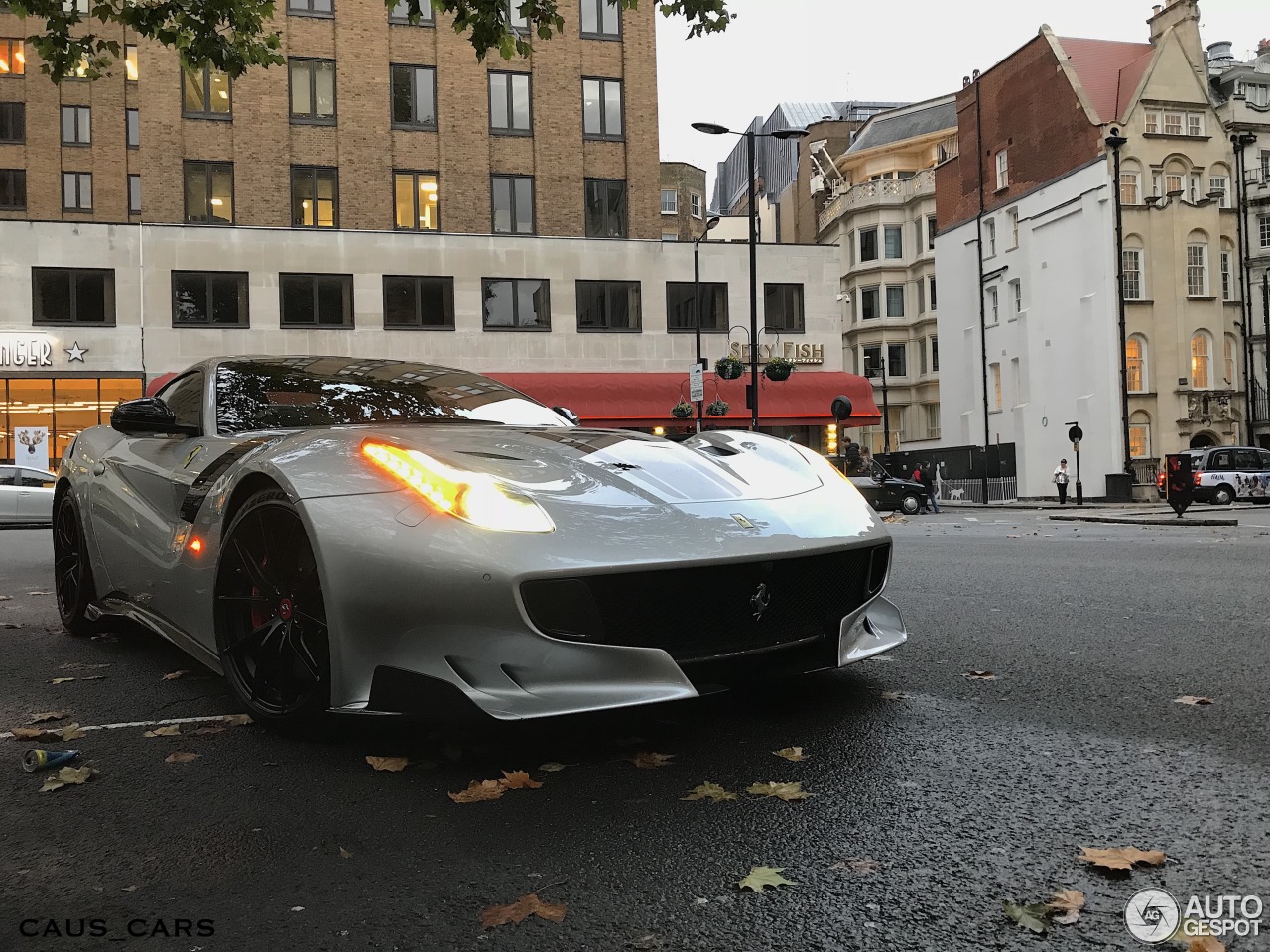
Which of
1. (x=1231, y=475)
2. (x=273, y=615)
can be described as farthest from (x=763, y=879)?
(x=1231, y=475)

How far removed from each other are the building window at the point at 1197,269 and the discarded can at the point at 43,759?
43.0m

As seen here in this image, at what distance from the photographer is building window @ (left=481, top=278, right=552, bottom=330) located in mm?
29281

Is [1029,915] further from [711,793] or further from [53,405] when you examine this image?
[53,405]

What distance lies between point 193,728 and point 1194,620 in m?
4.93

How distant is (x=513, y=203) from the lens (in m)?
30.1

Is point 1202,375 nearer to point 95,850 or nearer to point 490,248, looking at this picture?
point 490,248

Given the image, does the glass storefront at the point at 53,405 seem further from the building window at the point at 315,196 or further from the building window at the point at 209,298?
the building window at the point at 315,196

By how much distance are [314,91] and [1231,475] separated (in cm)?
2982

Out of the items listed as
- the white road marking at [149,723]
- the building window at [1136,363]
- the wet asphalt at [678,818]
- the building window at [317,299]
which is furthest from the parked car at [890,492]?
the white road marking at [149,723]

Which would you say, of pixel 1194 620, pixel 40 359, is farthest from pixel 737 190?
pixel 1194 620

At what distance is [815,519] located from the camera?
3475 millimetres

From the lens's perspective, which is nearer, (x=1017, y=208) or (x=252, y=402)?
(x=252, y=402)

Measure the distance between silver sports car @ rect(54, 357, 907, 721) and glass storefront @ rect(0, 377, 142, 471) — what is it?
25.2 m

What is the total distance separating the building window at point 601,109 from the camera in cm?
3081
